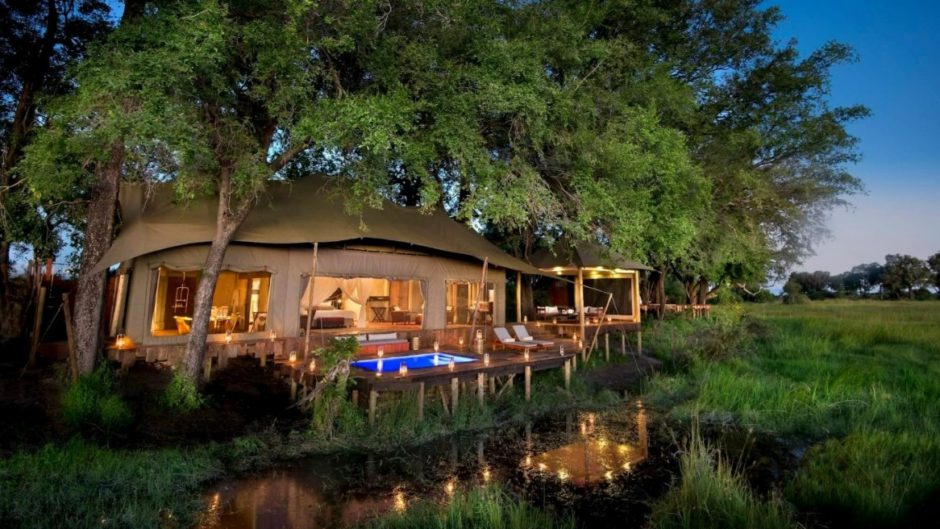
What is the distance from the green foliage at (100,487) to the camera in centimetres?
413

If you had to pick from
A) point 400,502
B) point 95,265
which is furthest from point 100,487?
point 95,265

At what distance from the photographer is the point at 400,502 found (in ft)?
16.0

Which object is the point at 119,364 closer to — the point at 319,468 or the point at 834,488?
the point at 319,468

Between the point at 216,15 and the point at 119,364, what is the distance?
558cm

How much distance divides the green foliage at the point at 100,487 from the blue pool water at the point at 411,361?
2.84 metres

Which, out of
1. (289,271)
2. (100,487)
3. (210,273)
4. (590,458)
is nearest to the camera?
(100,487)

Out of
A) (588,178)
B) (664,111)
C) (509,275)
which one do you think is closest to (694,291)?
(509,275)

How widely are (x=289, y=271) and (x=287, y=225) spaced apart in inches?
35.0

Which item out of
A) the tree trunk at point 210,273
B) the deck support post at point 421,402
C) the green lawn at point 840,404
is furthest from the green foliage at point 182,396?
the green lawn at point 840,404

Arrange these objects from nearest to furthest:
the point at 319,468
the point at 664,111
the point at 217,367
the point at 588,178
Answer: the point at 319,468 < the point at 217,367 < the point at 588,178 < the point at 664,111

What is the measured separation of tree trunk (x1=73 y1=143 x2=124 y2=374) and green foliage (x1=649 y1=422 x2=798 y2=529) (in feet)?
25.6

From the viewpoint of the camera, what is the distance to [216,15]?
6.28 metres

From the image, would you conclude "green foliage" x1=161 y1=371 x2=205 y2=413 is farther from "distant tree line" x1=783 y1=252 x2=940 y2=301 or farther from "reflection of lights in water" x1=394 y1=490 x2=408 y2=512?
"distant tree line" x1=783 y1=252 x2=940 y2=301

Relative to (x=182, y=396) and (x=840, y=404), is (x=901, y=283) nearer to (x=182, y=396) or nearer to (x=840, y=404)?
(x=840, y=404)
